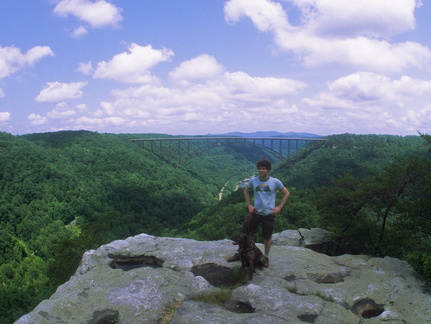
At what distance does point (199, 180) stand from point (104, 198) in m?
37.8

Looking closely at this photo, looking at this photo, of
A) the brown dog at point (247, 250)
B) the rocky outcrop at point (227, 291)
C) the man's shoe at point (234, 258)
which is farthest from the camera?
the man's shoe at point (234, 258)

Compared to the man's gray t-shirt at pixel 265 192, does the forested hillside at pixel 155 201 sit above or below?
below

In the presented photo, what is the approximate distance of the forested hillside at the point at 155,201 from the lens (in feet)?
35.5

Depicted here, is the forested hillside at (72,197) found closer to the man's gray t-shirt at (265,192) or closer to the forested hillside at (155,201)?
the forested hillside at (155,201)

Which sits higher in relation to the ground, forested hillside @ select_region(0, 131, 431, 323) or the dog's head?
the dog's head

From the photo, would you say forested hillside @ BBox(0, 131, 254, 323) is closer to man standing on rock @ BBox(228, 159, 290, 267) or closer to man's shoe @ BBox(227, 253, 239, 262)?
man's shoe @ BBox(227, 253, 239, 262)

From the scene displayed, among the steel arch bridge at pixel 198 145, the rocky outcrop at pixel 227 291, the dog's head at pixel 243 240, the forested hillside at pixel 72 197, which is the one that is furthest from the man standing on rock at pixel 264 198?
the steel arch bridge at pixel 198 145

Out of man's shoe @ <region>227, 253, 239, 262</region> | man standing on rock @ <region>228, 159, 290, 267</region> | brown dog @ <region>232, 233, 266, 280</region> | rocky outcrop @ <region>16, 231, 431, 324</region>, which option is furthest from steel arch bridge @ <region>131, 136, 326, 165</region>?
brown dog @ <region>232, 233, 266, 280</region>

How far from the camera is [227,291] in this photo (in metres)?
6.35

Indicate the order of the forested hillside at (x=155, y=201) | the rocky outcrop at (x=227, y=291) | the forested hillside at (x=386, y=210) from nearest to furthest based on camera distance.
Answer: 1. the rocky outcrop at (x=227, y=291)
2. the forested hillside at (x=386, y=210)
3. the forested hillside at (x=155, y=201)

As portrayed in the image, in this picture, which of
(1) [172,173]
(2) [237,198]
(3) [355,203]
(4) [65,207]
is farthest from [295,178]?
(3) [355,203]

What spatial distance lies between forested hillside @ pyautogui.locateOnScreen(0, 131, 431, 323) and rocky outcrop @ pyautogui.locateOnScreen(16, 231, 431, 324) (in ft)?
4.92

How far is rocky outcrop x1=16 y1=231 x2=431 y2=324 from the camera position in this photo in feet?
18.2

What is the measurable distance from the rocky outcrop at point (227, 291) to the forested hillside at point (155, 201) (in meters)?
1.50
